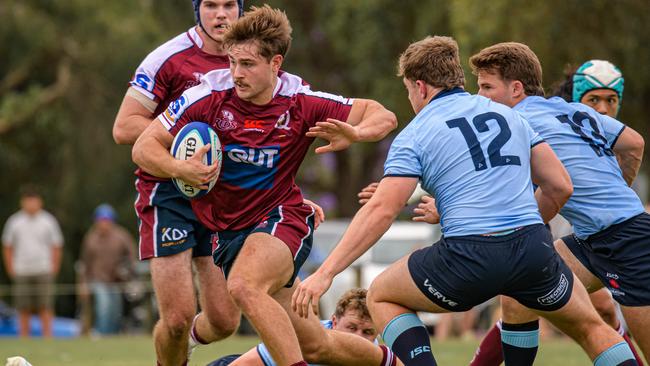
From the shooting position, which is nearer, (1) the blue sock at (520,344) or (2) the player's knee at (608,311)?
(1) the blue sock at (520,344)

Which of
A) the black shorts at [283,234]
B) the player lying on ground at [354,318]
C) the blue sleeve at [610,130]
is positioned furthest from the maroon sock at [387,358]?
the blue sleeve at [610,130]

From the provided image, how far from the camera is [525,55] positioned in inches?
255

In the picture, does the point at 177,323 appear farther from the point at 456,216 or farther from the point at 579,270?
the point at 579,270

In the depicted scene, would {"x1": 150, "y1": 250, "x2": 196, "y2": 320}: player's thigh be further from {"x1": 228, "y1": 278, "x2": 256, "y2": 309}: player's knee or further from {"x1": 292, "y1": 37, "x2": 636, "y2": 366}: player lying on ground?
{"x1": 292, "y1": 37, "x2": 636, "y2": 366}: player lying on ground

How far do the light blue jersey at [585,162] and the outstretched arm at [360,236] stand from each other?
1.34 meters

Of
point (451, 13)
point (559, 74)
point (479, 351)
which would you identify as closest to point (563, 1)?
point (559, 74)

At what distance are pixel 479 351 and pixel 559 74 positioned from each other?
9.85 metres

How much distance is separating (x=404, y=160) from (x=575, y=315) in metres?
1.25

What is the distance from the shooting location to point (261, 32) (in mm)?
6379

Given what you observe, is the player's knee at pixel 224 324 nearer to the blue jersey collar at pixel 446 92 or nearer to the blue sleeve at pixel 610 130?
the blue jersey collar at pixel 446 92

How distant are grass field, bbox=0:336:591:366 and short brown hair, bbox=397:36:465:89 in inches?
183

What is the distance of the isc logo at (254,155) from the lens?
254 inches

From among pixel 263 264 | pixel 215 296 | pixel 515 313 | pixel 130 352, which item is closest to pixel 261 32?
pixel 263 264

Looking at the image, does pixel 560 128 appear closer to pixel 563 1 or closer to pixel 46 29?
pixel 563 1
